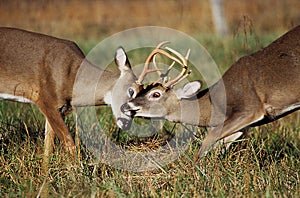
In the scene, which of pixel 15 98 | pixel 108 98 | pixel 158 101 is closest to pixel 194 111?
pixel 158 101

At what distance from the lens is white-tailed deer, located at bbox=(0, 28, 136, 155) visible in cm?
579

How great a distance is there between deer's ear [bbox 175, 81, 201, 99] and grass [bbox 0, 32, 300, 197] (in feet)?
1.04

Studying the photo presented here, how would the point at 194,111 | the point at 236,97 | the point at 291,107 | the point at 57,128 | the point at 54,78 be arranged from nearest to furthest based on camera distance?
the point at 291,107, the point at 236,97, the point at 57,128, the point at 54,78, the point at 194,111

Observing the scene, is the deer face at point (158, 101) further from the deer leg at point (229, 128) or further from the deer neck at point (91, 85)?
the deer leg at point (229, 128)

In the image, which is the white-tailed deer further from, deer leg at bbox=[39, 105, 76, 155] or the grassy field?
the grassy field

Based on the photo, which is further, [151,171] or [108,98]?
[108,98]

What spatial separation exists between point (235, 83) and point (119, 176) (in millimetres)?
1510

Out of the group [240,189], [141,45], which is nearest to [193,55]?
[141,45]

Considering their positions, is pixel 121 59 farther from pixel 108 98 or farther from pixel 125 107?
pixel 125 107

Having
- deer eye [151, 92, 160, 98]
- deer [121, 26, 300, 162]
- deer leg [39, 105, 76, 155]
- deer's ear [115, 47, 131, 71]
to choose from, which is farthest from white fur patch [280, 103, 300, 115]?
deer leg [39, 105, 76, 155]

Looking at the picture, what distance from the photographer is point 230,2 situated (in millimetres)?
20781

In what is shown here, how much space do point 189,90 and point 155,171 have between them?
44.3 inches

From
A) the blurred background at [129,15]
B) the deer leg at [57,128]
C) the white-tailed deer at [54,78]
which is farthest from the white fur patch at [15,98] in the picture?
the blurred background at [129,15]

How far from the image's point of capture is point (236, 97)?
557 cm
